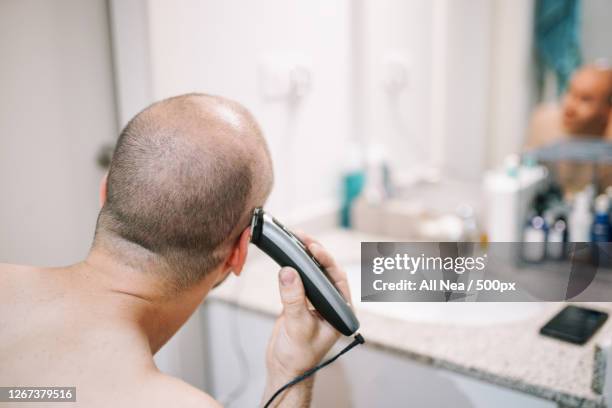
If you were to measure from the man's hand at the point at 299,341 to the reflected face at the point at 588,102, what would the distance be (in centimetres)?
87

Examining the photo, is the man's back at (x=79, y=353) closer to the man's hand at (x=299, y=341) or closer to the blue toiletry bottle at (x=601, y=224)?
the man's hand at (x=299, y=341)

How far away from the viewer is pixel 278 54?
159cm

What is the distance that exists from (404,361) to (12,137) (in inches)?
38.5

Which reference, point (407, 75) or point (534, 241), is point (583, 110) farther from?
point (407, 75)

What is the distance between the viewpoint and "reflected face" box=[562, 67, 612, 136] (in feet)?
4.43

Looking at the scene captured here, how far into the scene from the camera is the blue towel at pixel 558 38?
4.31 feet

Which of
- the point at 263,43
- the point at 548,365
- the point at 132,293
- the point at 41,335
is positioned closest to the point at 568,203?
the point at 548,365

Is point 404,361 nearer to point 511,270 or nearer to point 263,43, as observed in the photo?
point 511,270

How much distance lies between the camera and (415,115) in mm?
1765

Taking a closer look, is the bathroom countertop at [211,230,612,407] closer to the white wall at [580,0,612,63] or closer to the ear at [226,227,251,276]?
the ear at [226,227,251,276]

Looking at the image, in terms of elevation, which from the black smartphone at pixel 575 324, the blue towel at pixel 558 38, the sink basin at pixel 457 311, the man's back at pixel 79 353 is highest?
the blue towel at pixel 558 38

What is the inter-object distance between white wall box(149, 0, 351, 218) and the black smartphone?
836 millimetres
